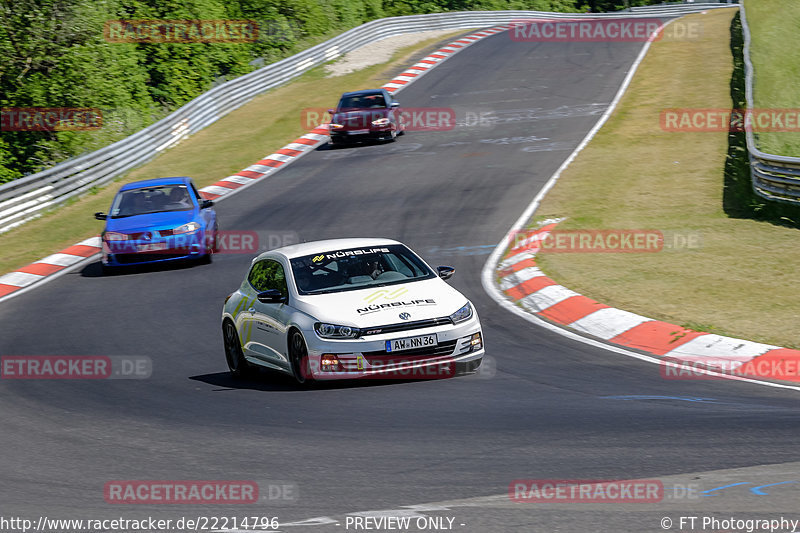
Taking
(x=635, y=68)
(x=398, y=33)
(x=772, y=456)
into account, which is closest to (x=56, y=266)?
(x=772, y=456)

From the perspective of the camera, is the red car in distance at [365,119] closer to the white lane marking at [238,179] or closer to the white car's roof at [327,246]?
the white lane marking at [238,179]

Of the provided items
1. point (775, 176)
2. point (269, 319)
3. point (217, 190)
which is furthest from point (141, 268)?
point (775, 176)

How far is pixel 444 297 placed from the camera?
10.5m

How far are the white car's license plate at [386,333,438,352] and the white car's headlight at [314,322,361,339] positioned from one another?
32cm

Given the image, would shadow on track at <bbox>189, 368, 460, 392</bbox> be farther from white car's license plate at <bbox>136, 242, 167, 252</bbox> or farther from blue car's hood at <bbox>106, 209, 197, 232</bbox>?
blue car's hood at <bbox>106, 209, 197, 232</bbox>

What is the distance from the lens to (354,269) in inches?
432

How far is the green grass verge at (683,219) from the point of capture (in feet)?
41.5

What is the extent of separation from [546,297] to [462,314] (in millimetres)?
4149

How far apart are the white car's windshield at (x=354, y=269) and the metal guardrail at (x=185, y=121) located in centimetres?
1599

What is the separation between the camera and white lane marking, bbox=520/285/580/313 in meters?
13.9

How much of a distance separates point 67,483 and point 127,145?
24913mm

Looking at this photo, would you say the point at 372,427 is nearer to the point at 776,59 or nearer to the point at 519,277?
the point at 519,277

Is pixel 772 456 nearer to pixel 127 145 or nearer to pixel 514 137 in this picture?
pixel 514 137

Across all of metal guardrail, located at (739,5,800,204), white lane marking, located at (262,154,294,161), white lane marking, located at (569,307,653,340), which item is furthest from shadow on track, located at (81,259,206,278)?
white lane marking, located at (262,154,294,161)
